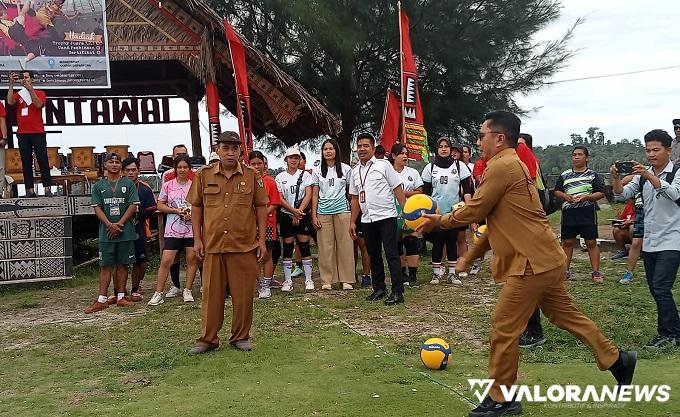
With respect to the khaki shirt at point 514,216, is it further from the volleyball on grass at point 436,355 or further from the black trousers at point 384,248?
the black trousers at point 384,248

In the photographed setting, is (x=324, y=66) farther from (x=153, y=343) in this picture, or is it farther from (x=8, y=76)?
(x=153, y=343)

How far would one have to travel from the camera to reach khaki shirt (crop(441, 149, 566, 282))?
14.0 ft

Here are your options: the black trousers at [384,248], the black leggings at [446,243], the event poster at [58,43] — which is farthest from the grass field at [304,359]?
the event poster at [58,43]

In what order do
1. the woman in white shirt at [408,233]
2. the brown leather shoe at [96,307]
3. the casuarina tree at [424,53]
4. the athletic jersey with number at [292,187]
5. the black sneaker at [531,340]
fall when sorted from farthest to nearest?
the casuarina tree at [424,53]
the athletic jersey with number at [292,187]
the woman in white shirt at [408,233]
the brown leather shoe at [96,307]
the black sneaker at [531,340]

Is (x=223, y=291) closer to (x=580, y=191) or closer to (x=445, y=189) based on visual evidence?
(x=445, y=189)

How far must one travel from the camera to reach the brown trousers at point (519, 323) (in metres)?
4.21

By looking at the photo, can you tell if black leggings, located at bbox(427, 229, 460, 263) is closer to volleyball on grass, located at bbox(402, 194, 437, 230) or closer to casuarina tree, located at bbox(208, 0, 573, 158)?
volleyball on grass, located at bbox(402, 194, 437, 230)

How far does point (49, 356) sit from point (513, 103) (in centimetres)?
1172

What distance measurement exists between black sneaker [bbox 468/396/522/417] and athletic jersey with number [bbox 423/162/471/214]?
5.33 m

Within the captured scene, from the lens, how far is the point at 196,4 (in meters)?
11.6

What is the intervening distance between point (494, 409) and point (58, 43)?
33.5 ft

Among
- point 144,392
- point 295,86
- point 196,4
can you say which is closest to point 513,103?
point 295,86

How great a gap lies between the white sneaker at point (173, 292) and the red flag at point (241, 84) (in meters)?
2.47

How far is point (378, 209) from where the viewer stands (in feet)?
26.2
